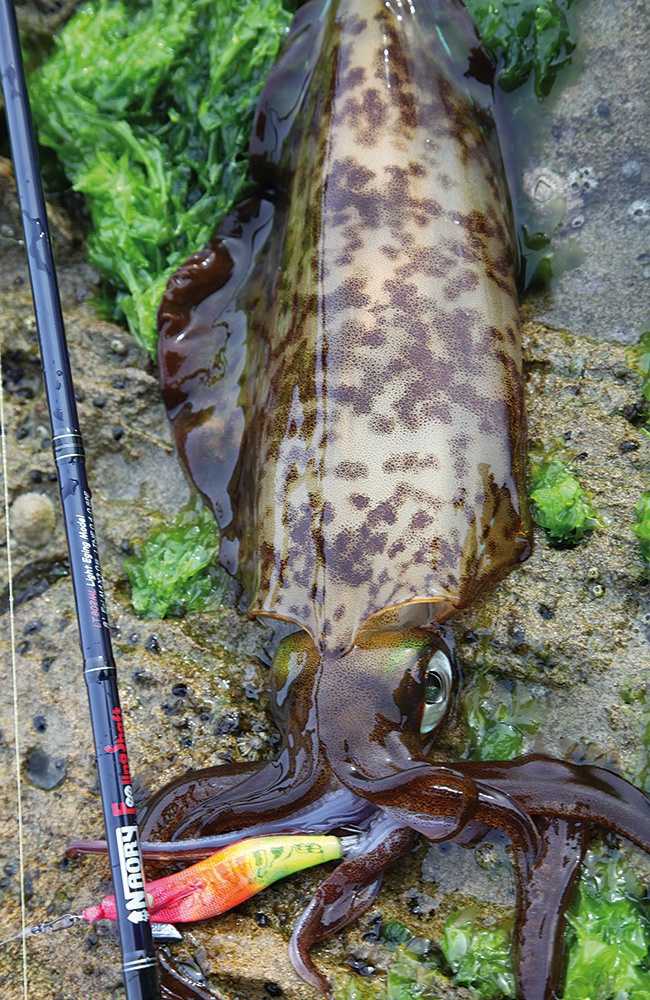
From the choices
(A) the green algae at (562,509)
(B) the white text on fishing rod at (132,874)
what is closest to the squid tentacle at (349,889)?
(B) the white text on fishing rod at (132,874)

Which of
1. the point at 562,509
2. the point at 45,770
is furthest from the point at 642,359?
the point at 45,770

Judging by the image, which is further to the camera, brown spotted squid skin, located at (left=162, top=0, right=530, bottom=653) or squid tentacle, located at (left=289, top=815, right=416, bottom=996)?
brown spotted squid skin, located at (left=162, top=0, right=530, bottom=653)

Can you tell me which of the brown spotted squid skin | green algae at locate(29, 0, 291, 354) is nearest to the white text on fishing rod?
the brown spotted squid skin

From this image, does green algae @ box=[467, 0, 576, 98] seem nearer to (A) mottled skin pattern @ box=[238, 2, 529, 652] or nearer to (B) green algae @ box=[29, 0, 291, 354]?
(A) mottled skin pattern @ box=[238, 2, 529, 652]

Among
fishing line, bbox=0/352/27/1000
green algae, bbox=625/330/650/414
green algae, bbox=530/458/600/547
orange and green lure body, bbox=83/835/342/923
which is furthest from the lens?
green algae, bbox=625/330/650/414

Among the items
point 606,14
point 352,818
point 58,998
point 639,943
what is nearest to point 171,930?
point 58,998

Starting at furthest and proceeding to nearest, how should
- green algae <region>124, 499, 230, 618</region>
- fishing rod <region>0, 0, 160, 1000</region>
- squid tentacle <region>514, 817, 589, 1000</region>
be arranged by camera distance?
green algae <region>124, 499, 230, 618</region>
squid tentacle <region>514, 817, 589, 1000</region>
fishing rod <region>0, 0, 160, 1000</region>

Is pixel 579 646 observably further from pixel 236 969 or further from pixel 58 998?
pixel 58 998
